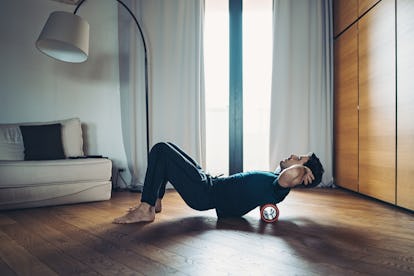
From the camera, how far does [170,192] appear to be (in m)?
3.57

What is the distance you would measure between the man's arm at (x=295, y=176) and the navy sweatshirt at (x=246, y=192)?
0.24 ft

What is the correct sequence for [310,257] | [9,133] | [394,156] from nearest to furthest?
1. [310,257]
2. [394,156]
3. [9,133]

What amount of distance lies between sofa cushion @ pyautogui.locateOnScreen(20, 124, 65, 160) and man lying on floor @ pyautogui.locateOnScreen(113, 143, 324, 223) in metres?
1.30

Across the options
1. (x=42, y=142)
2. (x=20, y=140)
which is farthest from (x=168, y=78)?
(x=20, y=140)

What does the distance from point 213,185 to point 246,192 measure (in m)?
0.24

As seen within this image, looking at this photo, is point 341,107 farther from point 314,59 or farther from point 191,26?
point 191,26

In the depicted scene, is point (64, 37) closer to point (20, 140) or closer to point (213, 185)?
point (20, 140)

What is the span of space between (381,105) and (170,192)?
2.23m

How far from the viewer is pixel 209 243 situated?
1693 mm

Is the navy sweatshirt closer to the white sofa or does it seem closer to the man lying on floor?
the man lying on floor

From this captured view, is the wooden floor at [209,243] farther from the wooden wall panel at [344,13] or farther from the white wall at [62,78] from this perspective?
the wooden wall panel at [344,13]

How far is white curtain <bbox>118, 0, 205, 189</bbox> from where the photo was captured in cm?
380

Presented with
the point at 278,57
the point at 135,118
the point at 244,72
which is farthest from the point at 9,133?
the point at 278,57

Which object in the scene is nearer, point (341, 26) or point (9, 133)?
point (9, 133)
